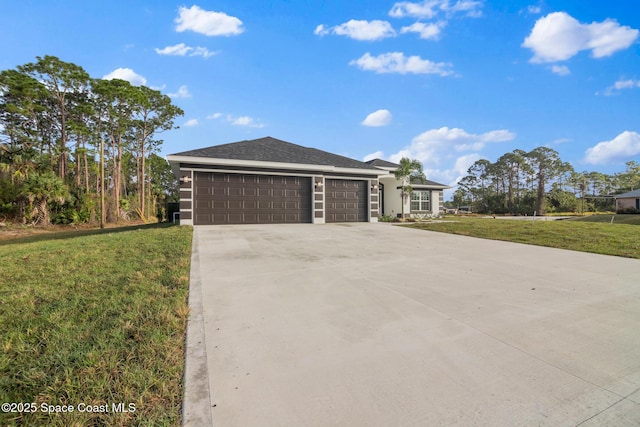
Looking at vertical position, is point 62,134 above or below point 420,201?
above

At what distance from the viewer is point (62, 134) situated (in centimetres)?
2172

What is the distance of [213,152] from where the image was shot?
13.6 m

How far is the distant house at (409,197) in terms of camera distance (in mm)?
21422

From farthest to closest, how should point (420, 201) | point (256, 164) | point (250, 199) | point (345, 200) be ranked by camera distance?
point (420, 201), point (345, 200), point (250, 199), point (256, 164)

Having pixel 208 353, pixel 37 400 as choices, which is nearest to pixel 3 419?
pixel 37 400

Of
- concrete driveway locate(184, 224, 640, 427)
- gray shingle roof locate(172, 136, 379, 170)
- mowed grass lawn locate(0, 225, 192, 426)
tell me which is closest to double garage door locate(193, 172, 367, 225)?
gray shingle roof locate(172, 136, 379, 170)

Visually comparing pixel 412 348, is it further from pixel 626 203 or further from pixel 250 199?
pixel 626 203

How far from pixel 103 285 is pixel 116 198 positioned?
24.0 m

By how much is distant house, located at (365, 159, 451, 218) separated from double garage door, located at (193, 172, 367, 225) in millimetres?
6122

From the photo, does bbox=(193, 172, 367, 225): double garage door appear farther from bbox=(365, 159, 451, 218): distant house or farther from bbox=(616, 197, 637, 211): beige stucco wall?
bbox=(616, 197, 637, 211): beige stucco wall

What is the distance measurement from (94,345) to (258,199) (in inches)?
464

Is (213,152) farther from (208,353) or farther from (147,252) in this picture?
(208,353)

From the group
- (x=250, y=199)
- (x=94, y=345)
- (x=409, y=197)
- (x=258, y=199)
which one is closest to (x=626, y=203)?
(x=409, y=197)

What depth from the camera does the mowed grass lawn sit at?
5.25 ft
